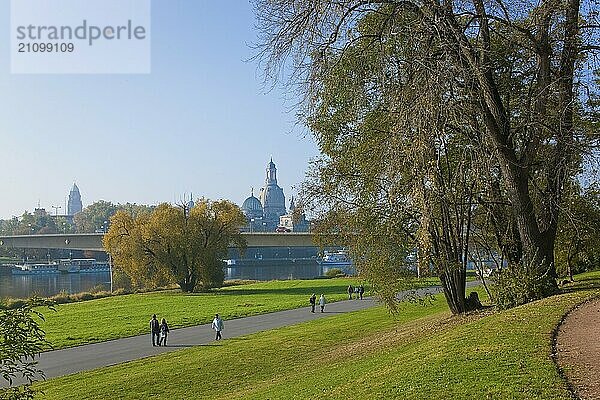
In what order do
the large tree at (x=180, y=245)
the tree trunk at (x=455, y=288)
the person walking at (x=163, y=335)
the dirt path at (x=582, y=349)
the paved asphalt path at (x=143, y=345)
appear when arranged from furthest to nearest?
the large tree at (x=180, y=245)
the person walking at (x=163, y=335)
the paved asphalt path at (x=143, y=345)
the tree trunk at (x=455, y=288)
the dirt path at (x=582, y=349)

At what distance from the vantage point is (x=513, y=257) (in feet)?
73.3

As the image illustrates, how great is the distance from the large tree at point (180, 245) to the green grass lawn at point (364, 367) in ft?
147

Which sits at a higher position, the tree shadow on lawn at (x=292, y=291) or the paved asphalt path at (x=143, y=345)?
the tree shadow on lawn at (x=292, y=291)

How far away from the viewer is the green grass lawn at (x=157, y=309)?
3931 cm

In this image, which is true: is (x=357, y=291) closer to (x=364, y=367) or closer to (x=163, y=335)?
(x=163, y=335)

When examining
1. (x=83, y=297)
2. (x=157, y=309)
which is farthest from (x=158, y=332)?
(x=83, y=297)

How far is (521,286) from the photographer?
1938cm

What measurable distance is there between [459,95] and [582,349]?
26.2 feet

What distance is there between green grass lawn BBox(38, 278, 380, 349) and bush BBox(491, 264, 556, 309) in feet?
73.8

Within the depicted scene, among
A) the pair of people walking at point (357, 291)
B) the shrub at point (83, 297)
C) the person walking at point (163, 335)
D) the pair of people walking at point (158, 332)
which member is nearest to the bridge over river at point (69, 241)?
the shrub at point (83, 297)

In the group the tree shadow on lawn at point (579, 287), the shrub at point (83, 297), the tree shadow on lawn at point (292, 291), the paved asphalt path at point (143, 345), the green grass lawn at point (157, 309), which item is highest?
the tree shadow on lawn at point (579, 287)

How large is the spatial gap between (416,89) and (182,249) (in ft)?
208

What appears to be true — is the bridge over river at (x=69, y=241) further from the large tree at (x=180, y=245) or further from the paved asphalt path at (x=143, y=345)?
the paved asphalt path at (x=143, y=345)

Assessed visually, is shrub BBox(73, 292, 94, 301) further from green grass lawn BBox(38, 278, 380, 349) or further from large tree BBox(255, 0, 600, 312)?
large tree BBox(255, 0, 600, 312)
